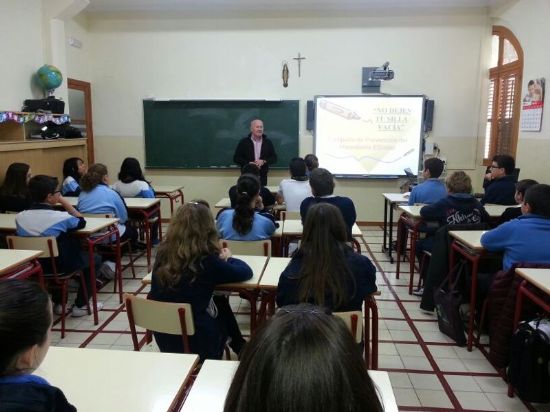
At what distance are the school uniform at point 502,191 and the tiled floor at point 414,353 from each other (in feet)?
4.20

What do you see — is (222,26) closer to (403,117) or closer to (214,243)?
(403,117)

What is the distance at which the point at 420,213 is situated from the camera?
3797 millimetres

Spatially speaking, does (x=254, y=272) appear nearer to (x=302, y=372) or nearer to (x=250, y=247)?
(x=250, y=247)

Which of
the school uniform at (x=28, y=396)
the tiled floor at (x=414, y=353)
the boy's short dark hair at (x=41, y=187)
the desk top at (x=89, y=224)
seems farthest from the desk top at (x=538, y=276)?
the boy's short dark hair at (x=41, y=187)

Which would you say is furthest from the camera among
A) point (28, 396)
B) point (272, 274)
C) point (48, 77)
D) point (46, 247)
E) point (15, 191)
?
point (48, 77)

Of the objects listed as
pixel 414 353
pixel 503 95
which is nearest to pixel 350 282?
pixel 414 353

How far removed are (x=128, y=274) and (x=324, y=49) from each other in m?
4.14

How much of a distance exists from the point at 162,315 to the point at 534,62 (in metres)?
4.93

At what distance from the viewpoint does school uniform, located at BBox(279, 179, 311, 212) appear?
14.6 ft

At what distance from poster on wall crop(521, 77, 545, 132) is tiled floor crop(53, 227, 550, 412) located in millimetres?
2327

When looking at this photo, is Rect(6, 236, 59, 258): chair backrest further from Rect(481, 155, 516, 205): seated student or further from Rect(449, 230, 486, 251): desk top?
Rect(481, 155, 516, 205): seated student

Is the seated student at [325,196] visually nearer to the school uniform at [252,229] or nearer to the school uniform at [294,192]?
the school uniform at [252,229]

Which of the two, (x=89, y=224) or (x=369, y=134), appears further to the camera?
(x=369, y=134)

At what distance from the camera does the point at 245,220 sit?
3.26m
